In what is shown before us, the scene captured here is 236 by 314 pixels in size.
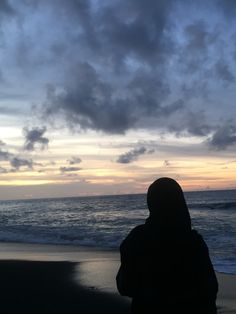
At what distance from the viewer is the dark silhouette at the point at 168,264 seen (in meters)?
2.83

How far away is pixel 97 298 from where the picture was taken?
891 cm

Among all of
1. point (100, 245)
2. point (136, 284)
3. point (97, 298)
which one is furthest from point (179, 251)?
point (100, 245)

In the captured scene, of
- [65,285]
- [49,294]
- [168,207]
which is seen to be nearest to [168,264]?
[168,207]

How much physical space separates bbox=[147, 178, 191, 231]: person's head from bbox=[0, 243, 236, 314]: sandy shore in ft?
17.6

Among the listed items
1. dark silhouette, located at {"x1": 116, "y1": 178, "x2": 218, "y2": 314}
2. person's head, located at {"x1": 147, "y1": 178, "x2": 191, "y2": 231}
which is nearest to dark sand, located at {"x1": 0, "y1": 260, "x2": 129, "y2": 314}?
dark silhouette, located at {"x1": 116, "y1": 178, "x2": 218, "y2": 314}

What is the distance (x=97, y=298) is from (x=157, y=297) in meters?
6.34

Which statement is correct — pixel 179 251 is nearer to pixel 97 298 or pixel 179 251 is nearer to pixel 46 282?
pixel 97 298

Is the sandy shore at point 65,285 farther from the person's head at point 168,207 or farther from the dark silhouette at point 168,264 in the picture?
the person's head at point 168,207

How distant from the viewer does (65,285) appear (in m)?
10.6

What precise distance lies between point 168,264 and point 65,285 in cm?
812

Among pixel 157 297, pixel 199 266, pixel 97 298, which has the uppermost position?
pixel 199 266

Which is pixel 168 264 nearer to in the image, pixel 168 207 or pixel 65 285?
pixel 168 207

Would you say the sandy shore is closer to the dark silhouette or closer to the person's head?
the dark silhouette

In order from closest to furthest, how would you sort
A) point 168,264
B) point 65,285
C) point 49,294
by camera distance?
point 168,264 → point 49,294 → point 65,285
